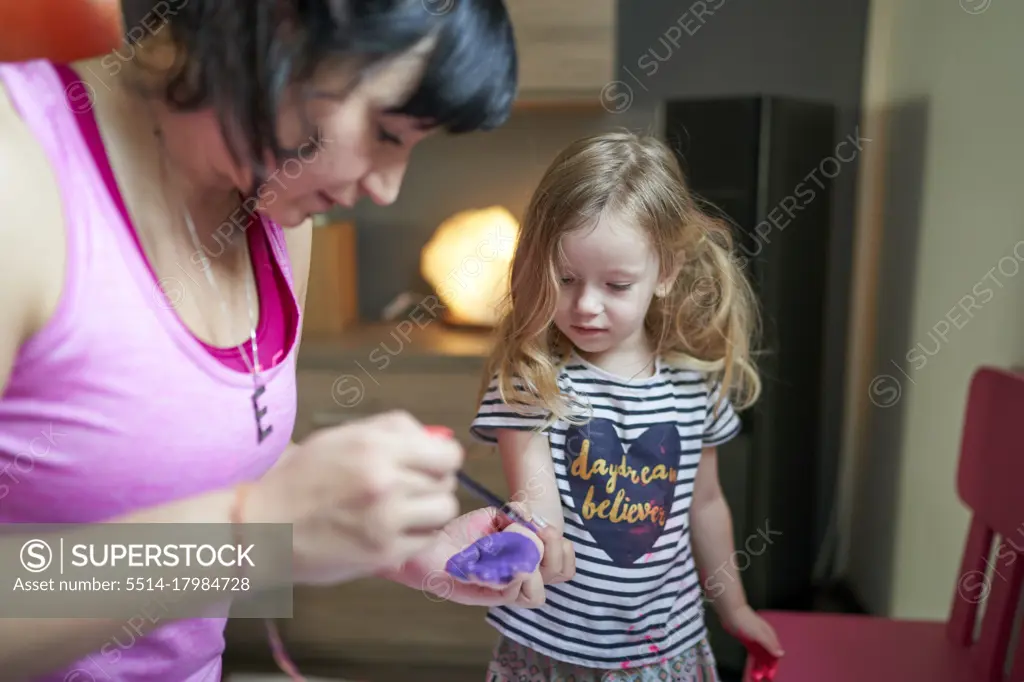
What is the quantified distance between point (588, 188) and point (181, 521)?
1.25 feet

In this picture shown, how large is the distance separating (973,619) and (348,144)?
848 mm

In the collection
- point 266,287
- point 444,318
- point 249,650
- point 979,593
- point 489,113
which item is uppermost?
point 489,113

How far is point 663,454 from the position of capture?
0.65 metres

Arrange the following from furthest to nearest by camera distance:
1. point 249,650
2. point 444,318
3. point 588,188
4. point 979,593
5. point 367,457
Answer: point 444,318, point 249,650, point 979,593, point 588,188, point 367,457

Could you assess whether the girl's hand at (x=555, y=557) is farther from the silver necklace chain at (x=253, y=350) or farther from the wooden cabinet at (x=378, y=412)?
the wooden cabinet at (x=378, y=412)

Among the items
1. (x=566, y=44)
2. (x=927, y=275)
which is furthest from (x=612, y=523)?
(x=566, y=44)

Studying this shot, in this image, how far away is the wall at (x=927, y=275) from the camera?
0.97 meters

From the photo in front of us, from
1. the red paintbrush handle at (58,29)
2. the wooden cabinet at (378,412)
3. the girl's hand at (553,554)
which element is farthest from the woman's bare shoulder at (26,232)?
the wooden cabinet at (378,412)

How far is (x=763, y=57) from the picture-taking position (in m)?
1.47

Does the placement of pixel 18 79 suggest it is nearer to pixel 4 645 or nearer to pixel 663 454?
pixel 4 645

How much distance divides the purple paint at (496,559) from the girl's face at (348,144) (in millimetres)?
222

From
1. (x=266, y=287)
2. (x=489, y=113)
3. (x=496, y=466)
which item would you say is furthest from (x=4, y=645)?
(x=496, y=466)

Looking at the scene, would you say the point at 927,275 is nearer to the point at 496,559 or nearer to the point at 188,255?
the point at 496,559

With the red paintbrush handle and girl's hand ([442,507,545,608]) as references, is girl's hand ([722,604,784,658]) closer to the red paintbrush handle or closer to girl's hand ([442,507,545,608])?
girl's hand ([442,507,545,608])
